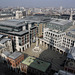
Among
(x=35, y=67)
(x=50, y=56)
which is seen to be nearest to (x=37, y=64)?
(x=35, y=67)

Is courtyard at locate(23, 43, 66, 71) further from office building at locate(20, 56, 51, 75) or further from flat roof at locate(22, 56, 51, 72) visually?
office building at locate(20, 56, 51, 75)

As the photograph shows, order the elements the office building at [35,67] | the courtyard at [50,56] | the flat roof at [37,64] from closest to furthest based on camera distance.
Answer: the office building at [35,67] < the flat roof at [37,64] < the courtyard at [50,56]

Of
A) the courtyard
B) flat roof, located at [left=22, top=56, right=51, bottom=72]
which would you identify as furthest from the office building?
the courtyard

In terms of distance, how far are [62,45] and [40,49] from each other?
24168mm

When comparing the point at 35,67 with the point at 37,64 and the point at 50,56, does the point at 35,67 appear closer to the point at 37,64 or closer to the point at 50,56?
the point at 37,64

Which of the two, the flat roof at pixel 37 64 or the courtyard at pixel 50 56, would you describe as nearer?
the flat roof at pixel 37 64

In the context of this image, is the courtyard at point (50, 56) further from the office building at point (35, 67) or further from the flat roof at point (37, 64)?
the office building at point (35, 67)

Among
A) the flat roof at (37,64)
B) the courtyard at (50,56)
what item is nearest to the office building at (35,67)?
the flat roof at (37,64)

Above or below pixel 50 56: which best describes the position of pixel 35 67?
above

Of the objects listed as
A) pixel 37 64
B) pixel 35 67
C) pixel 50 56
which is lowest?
pixel 50 56

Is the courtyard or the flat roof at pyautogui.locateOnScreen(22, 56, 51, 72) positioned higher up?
the flat roof at pyautogui.locateOnScreen(22, 56, 51, 72)

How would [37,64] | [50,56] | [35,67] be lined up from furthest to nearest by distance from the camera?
[50,56] → [37,64] → [35,67]

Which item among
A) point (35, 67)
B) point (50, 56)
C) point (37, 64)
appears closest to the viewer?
point (35, 67)

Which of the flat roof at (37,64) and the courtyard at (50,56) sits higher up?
the flat roof at (37,64)
